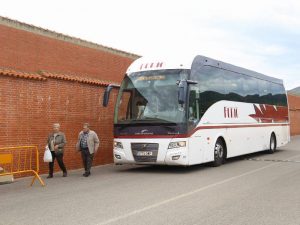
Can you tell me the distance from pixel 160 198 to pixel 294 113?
123 feet

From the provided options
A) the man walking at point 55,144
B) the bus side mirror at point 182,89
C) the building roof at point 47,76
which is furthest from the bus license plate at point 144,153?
the building roof at point 47,76

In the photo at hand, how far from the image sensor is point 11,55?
14.3m

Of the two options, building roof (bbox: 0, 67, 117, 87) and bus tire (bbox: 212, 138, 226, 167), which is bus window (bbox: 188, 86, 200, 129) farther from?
building roof (bbox: 0, 67, 117, 87)

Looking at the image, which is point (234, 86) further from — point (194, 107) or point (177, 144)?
point (177, 144)

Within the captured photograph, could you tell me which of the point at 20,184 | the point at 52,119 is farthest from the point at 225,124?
the point at 20,184

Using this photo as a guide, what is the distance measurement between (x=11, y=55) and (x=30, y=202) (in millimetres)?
6411

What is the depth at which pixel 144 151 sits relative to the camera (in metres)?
13.8

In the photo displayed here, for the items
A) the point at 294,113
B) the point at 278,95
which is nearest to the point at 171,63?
the point at 278,95

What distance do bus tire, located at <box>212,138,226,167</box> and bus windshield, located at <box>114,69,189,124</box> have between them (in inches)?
107

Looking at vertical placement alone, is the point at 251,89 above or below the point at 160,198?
above

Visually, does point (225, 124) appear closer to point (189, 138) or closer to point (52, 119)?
point (189, 138)

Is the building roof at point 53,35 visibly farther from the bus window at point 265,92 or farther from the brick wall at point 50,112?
the bus window at point 265,92

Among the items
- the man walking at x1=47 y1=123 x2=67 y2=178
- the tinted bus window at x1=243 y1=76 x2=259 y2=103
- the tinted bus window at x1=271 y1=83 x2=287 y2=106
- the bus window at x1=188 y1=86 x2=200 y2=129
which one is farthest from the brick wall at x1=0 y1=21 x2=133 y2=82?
the tinted bus window at x1=271 y1=83 x2=287 y2=106

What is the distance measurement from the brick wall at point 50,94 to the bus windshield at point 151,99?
6.32 feet
